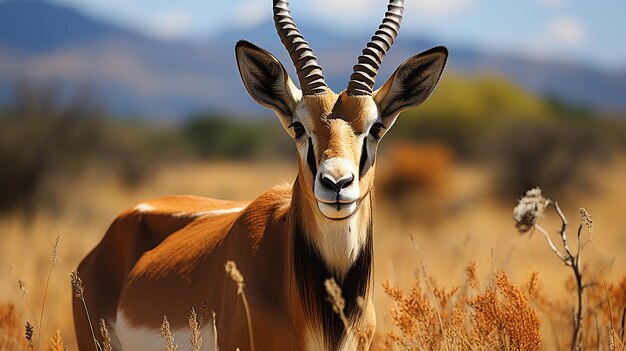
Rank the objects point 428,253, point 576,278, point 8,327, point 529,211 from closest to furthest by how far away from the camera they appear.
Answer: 1. point 529,211
2. point 576,278
3. point 8,327
4. point 428,253

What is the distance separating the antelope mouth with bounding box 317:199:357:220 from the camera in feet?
14.4

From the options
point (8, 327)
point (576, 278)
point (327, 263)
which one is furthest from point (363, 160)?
point (8, 327)

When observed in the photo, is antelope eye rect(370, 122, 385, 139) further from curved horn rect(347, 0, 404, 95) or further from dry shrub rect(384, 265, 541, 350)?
dry shrub rect(384, 265, 541, 350)

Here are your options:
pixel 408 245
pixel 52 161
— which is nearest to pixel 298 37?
pixel 408 245

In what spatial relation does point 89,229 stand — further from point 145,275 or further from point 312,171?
point 312,171

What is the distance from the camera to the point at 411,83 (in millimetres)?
5441

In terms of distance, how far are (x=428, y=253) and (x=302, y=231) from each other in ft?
31.2

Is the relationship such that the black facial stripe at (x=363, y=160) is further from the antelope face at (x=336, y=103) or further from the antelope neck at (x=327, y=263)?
the antelope neck at (x=327, y=263)

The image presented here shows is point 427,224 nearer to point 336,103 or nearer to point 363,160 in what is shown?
point 336,103

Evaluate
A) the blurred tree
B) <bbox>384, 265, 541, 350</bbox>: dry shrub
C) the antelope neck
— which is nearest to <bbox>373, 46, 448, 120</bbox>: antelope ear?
the antelope neck

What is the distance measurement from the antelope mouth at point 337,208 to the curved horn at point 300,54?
92 centimetres

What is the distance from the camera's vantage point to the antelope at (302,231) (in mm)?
4812

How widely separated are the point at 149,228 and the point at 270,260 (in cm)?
185

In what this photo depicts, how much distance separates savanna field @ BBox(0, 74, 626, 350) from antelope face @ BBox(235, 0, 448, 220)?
0.71m
